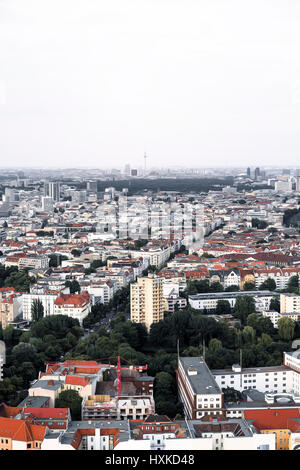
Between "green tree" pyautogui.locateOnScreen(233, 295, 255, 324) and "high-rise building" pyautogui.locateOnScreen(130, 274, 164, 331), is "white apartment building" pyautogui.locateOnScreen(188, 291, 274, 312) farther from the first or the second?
"high-rise building" pyautogui.locateOnScreen(130, 274, 164, 331)

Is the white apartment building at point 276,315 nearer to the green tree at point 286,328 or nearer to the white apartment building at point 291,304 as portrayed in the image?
the white apartment building at point 291,304

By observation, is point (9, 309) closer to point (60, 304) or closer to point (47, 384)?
point (60, 304)

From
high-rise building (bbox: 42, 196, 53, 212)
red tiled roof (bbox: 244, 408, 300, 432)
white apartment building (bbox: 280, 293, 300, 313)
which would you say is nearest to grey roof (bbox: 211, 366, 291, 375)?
red tiled roof (bbox: 244, 408, 300, 432)

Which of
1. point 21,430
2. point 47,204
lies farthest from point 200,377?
point 47,204

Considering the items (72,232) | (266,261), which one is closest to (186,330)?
(266,261)

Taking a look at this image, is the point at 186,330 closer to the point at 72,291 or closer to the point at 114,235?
the point at 72,291

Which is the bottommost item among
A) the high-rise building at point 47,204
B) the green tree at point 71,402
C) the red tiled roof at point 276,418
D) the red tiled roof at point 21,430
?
the green tree at point 71,402

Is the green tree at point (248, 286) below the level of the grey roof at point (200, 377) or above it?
below

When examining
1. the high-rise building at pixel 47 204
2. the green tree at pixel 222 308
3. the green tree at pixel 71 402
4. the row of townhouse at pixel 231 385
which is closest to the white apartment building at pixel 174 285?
the green tree at pixel 222 308
